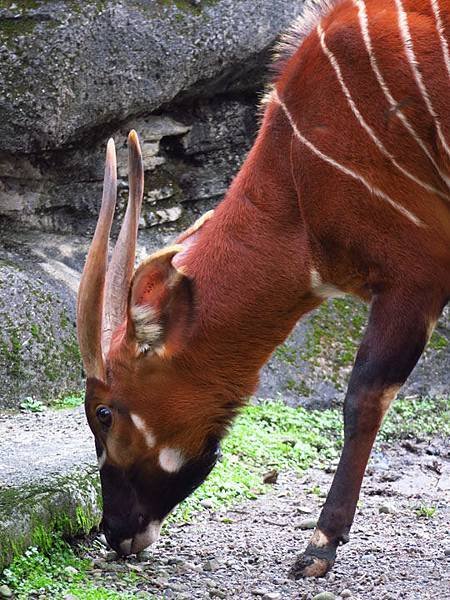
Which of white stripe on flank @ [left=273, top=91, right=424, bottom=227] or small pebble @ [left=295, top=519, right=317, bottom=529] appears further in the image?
small pebble @ [left=295, top=519, right=317, bottom=529]

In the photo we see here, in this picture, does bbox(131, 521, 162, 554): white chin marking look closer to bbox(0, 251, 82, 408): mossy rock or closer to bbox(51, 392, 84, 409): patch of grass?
bbox(51, 392, 84, 409): patch of grass

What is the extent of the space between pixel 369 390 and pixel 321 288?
428 mm

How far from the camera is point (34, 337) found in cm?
643

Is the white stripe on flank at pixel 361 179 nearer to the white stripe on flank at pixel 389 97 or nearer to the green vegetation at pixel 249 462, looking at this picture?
the white stripe on flank at pixel 389 97

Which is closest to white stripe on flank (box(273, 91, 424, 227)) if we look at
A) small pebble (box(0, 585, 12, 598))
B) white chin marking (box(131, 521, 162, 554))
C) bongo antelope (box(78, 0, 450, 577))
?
bongo antelope (box(78, 0, 450, 577))

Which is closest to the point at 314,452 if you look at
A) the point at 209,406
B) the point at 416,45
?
the point at 209,406

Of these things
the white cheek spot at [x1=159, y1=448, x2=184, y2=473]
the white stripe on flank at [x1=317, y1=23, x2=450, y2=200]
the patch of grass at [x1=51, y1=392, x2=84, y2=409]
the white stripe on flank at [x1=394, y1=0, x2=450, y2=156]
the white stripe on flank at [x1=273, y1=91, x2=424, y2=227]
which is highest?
the white stripe on flank at [x1=394, y1=0, x2=450, y2=156]

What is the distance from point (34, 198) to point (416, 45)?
358cm

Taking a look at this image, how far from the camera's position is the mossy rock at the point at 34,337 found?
627 centimetres

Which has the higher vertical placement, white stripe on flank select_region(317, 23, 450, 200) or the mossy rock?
white stripe on flank select_region(317, 23, 450, 200)

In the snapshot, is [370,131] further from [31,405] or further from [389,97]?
[31,405]

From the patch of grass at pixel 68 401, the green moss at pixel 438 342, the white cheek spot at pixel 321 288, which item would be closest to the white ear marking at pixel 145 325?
the white cheek spot at pixel 321 288

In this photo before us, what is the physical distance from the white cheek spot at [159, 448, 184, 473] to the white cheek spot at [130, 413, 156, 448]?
0.05 metres

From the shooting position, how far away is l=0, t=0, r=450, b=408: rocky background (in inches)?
254
